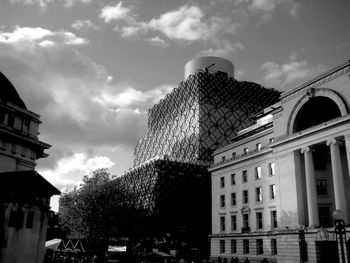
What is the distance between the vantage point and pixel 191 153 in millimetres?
113125

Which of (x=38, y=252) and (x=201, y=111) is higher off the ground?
(x=201, y=111)

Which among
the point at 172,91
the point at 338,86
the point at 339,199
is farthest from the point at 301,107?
the point at 172,91

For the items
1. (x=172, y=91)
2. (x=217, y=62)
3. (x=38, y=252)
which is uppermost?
(x=217, y=62)

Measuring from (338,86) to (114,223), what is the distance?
1896 inches

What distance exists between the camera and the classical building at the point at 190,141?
8988 cm

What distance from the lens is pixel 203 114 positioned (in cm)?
11662

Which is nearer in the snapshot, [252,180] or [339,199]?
[339,199]

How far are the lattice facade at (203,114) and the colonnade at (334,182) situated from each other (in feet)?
201

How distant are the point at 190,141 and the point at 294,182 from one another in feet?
220

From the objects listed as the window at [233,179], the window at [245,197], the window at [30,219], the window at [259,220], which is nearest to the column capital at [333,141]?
the window at [259,220]

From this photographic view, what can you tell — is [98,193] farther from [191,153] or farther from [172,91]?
[172,91]

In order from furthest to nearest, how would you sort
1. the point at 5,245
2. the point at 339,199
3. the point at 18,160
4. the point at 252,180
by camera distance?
1. the point at 252,180
2. the point at 339,199
3. the point at 18,160
4. the point at 5,245

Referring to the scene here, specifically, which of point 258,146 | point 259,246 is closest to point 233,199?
point 259,246

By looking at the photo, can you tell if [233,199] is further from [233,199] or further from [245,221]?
[245,221]
